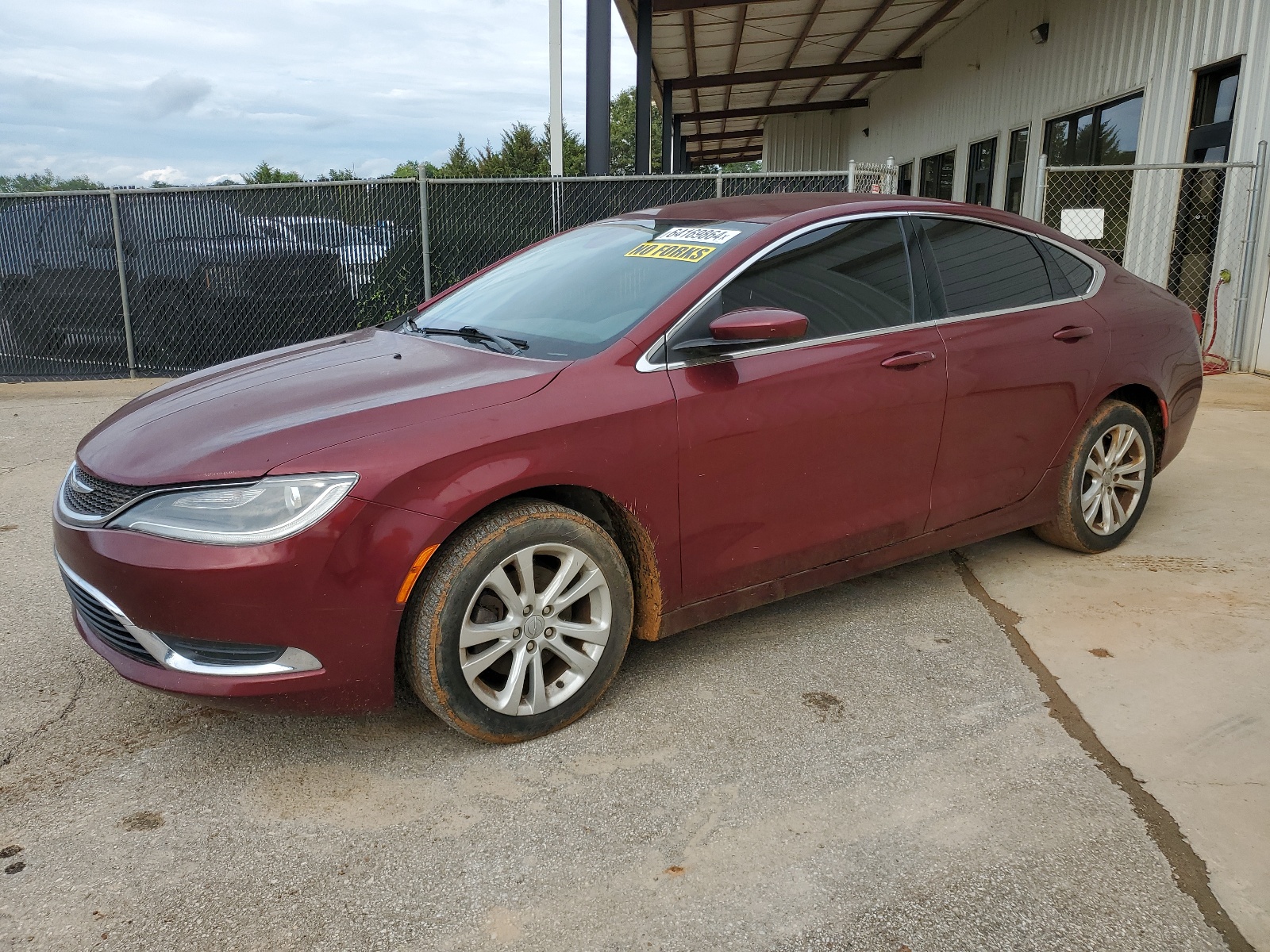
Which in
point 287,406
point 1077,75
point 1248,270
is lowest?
point 287,406

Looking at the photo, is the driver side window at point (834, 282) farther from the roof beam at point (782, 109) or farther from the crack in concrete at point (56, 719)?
the roof beam at point (782, 109)

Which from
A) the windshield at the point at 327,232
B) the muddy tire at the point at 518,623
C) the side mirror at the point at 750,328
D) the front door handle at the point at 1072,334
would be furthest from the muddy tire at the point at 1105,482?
the windshield at the point at 327,232

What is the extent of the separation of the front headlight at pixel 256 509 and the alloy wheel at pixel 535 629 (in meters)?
0.49

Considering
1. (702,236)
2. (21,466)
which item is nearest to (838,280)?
(702,236)

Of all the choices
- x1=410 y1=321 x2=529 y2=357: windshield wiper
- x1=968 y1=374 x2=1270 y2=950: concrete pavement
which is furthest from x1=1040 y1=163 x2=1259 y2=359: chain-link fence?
x1=410 y1=321 x2=529 y2=357: windshield wiper

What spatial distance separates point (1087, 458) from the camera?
4.16 meters

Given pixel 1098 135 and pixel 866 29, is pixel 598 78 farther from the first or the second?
pixel 866 29

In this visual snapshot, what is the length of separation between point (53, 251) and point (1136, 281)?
9801 mm

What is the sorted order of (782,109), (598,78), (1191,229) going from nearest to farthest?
(1191,229) < (598,78) < (782,109)

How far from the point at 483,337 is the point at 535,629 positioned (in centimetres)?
111

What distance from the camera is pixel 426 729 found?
3.03m

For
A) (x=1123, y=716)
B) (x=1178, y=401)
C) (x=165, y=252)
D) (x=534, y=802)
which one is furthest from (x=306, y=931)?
(x=165, y=252)

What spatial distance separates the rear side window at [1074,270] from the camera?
4.16 metres

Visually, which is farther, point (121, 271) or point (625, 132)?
point (625, 132)
